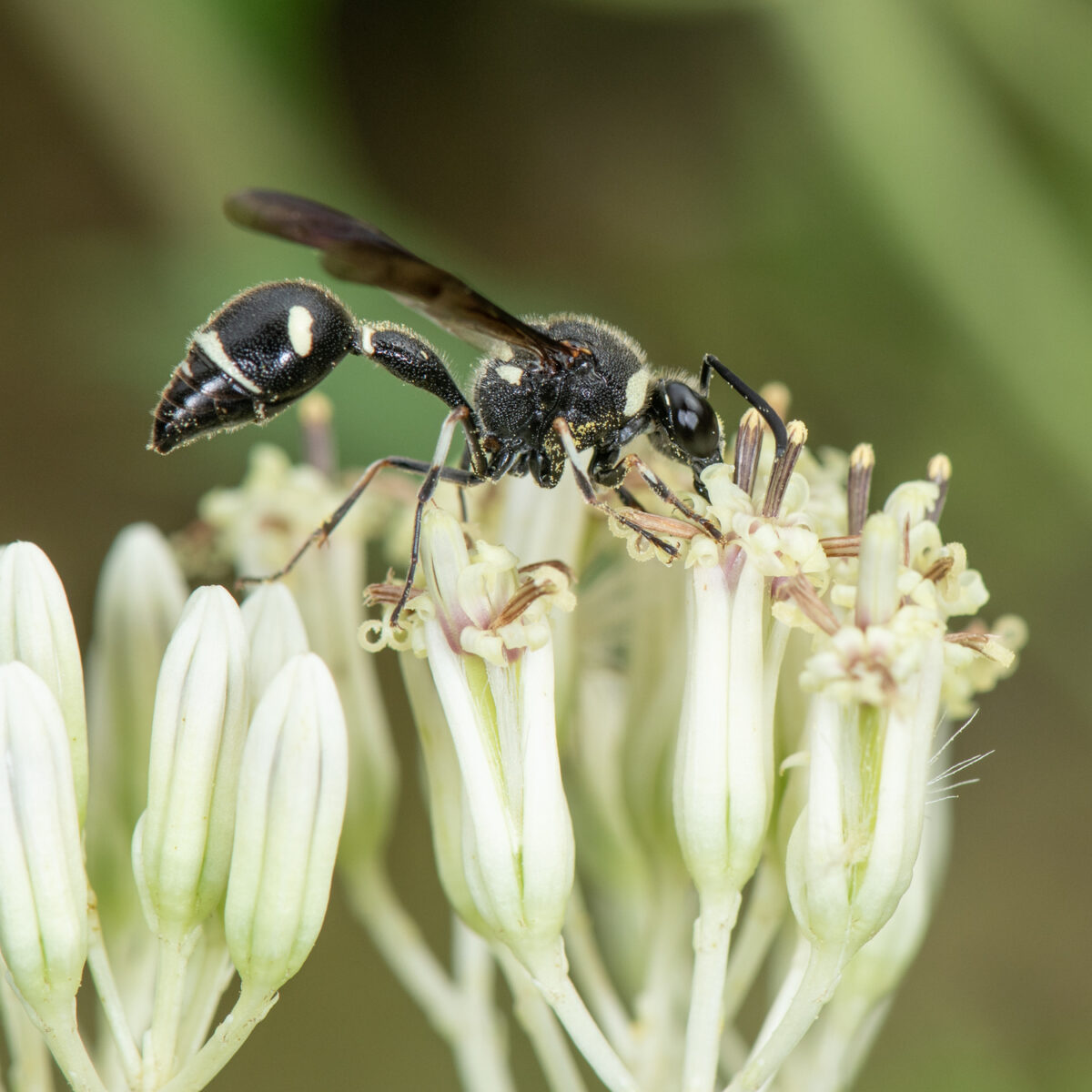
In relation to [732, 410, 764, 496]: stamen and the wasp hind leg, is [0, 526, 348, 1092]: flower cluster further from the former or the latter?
[732, 410, 764, 496]: stamen

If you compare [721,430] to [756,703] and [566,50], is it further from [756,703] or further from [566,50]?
[566,50]

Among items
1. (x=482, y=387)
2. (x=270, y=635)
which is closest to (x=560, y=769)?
(x=270, y=635)

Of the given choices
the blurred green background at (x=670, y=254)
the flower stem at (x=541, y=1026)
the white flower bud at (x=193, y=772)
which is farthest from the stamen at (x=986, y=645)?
the blurred green background at (x=670, y=254)

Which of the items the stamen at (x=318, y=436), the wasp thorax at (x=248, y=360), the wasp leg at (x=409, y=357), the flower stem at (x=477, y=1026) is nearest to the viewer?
the wasp thorax at (x=248, y=360)

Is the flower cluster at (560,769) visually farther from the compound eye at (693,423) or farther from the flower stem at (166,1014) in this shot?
the compound eye at (693,423)

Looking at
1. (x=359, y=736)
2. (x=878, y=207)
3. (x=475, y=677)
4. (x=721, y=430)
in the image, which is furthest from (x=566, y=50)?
(x=475, y=677)
